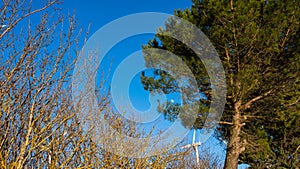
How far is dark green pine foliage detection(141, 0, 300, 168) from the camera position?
24.3 ft

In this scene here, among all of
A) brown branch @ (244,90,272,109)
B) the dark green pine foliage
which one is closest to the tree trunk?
the dark green pine foliage

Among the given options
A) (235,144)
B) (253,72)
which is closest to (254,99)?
(253,72)

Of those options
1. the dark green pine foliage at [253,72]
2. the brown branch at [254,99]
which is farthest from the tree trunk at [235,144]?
the brown branch at [254,99]

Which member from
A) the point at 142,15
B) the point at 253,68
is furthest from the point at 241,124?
the point at 142,15

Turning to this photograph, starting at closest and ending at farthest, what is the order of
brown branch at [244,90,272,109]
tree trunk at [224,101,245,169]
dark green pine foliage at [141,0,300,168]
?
dark green pine foliage at [141,0,300,168], brown branch at [244,90,272,109], tree trunk at [224,101,245,169]

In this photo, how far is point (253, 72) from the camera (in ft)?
24.2

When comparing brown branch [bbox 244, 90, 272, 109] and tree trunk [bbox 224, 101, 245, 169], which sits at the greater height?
brown branch [bbox 244, 90, 272, 109]

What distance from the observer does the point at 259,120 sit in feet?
28.2

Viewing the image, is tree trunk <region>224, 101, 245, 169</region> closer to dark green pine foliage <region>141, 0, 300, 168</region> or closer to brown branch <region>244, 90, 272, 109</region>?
dark green pine foliage <region>141, 0, 300, 168</region>

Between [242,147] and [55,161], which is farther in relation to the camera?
[242,147]

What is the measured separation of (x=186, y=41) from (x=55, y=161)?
5036 mm

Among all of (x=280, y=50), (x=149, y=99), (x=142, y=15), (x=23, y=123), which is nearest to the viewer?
(x=23, y=123)

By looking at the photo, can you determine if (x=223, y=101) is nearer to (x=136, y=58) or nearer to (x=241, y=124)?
(x=241, y=124)

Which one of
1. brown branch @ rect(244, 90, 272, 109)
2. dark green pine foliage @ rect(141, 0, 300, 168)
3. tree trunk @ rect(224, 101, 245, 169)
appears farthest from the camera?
A: tree trunk @ rect(224, 101, 245, 169)
